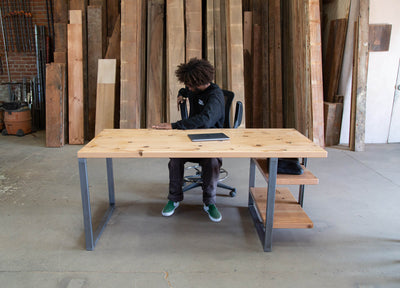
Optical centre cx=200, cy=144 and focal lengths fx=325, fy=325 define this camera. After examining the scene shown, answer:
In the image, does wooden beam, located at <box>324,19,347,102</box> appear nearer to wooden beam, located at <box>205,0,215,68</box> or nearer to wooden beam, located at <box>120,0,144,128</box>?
wooden beam, located at <box>205,0,215,68</box>

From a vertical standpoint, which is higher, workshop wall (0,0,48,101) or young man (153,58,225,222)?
workshop wall (0,0,48,101)

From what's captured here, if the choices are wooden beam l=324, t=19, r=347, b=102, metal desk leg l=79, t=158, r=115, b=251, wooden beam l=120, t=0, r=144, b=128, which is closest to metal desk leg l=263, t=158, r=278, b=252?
metal desk leg l=79, t=158, r=115, b=251

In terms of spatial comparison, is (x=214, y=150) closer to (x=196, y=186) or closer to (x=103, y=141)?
(x=103, y=141)

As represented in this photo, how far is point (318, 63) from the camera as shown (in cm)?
428

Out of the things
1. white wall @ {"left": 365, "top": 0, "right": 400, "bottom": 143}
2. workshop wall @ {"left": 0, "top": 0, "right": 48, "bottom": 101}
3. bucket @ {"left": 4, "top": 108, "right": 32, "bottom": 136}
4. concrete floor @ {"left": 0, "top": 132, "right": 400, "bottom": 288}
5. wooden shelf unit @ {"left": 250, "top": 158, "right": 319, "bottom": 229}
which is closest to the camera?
concrete floor @ {"left": 0, "top": 132, "right": 400, "bottom": 288}

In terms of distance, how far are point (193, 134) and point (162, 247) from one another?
0.79 meters

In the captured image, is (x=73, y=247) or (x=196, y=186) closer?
(x=73, y=247)

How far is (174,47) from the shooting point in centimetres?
455

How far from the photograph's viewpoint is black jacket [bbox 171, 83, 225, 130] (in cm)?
247

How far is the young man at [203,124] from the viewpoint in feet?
8.10

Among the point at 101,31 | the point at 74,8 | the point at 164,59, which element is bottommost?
the point at 164,59

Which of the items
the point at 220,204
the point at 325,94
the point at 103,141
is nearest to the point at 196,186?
the point at 220,204

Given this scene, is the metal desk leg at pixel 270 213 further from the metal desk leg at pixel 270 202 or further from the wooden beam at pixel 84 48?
the wooden beam at pixel 84 48

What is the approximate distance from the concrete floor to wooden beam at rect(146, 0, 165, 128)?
1445 millimetres
